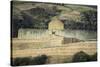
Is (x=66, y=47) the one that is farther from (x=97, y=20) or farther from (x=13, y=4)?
(x=13, y=4)

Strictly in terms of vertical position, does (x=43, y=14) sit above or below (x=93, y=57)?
above

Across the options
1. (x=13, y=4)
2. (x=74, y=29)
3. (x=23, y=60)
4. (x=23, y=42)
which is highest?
(x=13, y=4)

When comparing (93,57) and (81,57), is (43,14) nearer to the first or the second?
(81,57)

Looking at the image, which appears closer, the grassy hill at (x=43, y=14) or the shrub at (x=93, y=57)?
the grassy hill at (x=43, y=14)

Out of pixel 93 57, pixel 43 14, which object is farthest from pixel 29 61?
pixel 93 57

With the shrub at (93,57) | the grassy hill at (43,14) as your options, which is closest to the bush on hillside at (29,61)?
the grassy hill at (43,14)

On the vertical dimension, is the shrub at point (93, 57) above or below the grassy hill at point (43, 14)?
below

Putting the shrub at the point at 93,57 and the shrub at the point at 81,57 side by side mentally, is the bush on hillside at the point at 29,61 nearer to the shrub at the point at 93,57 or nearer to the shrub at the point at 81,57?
the shrub at the point at 81,57

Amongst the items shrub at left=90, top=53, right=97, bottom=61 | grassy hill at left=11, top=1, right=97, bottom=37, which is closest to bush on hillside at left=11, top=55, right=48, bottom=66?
grassy hill at left=11, top=1, right=97, bottom=37

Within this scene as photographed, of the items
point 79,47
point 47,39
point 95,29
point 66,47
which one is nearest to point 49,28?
point 47,39
